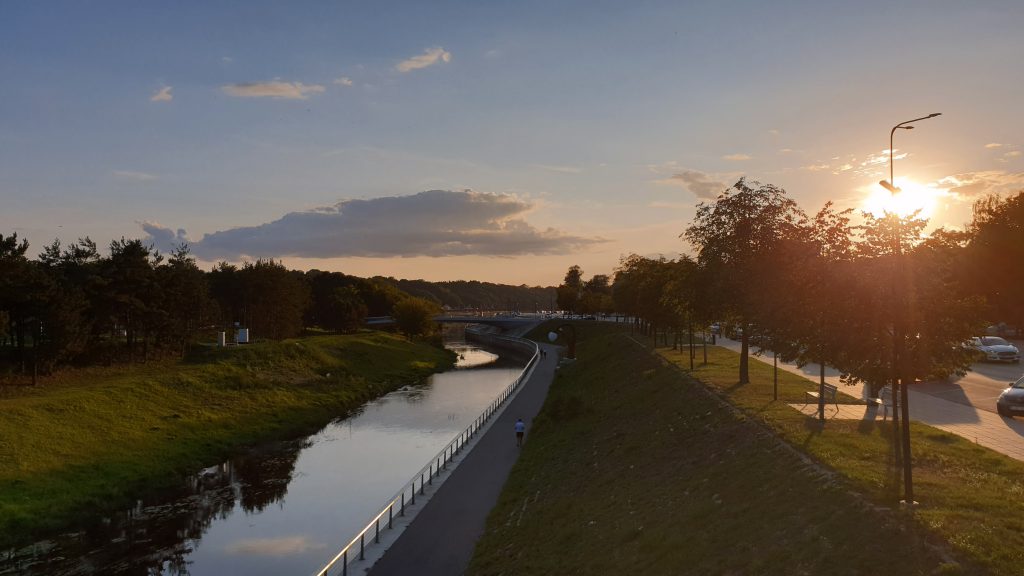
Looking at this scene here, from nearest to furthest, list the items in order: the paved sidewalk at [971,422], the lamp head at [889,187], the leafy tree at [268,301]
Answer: the lamp head at [889,187] < the paved sidewalk at [971,422] < the leafy tree at [268,301]

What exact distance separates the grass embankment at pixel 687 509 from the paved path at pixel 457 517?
0.76m

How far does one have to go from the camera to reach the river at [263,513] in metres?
26.7

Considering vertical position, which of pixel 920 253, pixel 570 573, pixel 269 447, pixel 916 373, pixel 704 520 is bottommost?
pixel 269 447

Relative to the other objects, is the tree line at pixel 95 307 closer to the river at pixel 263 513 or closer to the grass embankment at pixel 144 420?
the grass embankment at pixel 144 420

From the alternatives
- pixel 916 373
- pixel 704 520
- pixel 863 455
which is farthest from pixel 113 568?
pixel 916 373

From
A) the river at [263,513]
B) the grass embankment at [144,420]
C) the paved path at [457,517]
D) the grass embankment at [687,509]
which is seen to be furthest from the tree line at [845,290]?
the grass embankment at [144,420]

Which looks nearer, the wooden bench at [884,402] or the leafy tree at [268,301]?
the wooden bench at [884,402]

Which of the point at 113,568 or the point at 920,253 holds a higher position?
the point at 920,253

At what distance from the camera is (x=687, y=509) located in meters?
18.9

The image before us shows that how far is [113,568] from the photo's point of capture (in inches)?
1022

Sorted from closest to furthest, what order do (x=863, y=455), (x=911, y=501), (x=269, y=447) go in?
(x=911, y=501), (x=863, y=455), (x=269, y=447)

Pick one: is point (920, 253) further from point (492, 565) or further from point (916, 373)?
point (492, 565)

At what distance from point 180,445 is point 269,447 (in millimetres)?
6082

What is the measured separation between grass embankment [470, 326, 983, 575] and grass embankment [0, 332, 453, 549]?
21.3m
